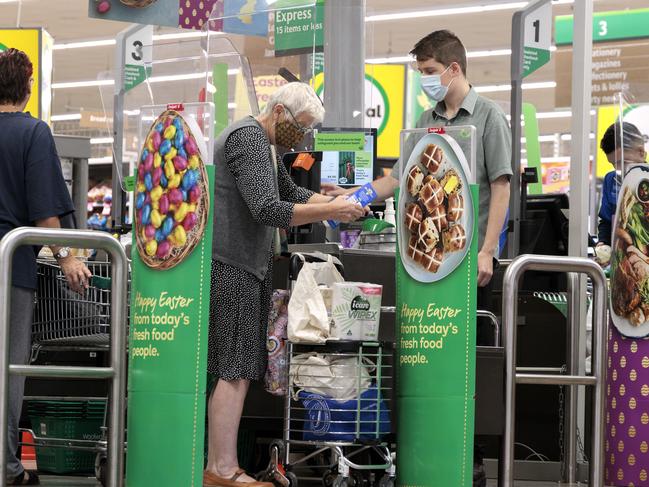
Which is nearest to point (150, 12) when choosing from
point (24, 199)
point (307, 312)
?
point (24, 199)

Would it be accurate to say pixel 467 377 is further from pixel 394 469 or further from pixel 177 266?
pixel 177 266

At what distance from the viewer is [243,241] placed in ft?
14.3

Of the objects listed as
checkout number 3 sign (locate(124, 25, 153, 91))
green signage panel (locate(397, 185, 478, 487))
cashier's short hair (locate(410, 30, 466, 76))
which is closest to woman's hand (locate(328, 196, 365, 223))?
green signage panel (locate(397, 185, 478, 487))

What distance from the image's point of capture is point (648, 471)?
14.6 ft

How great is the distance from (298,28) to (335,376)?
3.56 m

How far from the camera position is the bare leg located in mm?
4242

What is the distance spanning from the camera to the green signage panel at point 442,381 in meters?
4.05

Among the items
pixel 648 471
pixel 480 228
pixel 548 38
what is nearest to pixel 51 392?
pixel 480 228

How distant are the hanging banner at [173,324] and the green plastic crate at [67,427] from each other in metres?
1.60

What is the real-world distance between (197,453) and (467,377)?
991 millimetres

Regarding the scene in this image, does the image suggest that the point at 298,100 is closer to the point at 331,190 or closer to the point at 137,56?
the point at 331,190

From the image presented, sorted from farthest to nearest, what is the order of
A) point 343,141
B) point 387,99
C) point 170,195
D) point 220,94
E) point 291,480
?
point 387,99 → point 220,94 → point 343,141 → point 291,480 → point 170,195

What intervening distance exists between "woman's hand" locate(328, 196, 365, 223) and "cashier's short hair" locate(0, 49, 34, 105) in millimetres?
1401

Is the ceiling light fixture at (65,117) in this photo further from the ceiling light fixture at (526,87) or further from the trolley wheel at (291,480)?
the trolley wheel at (291,480)
